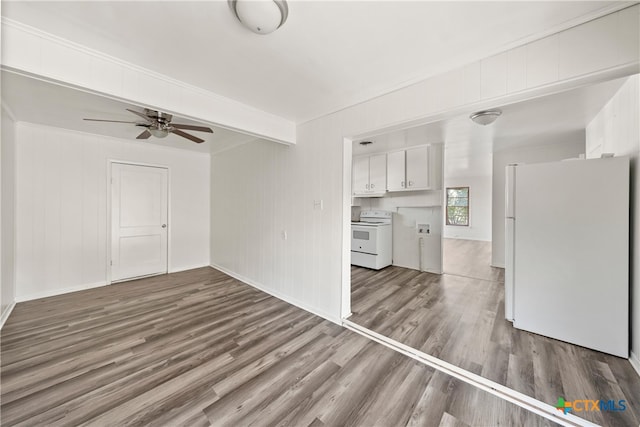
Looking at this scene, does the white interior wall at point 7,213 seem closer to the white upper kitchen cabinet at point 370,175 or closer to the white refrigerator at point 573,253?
the white upper kitchen cabinet at point 370,175

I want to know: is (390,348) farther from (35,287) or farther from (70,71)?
(35,287)

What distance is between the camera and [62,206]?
363cm

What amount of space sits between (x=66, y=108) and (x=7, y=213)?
4.76 ft

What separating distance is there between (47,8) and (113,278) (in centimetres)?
411

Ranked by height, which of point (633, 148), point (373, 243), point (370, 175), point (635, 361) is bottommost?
point (635, 361)

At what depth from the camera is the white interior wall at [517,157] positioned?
423cm

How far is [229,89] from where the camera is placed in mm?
2350

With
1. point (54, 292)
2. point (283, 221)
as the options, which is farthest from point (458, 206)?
point (54, 292)

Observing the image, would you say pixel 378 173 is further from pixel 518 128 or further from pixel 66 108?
pixel 66 108

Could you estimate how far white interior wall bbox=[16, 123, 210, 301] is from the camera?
3344 millimetres

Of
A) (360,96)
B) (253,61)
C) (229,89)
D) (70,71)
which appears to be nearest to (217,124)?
(229,89)

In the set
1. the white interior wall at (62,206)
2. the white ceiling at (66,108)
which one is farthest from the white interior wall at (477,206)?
the white interior wall at (62,206)

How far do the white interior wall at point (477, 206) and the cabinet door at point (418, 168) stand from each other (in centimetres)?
466

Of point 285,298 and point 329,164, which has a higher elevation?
point 329,164
